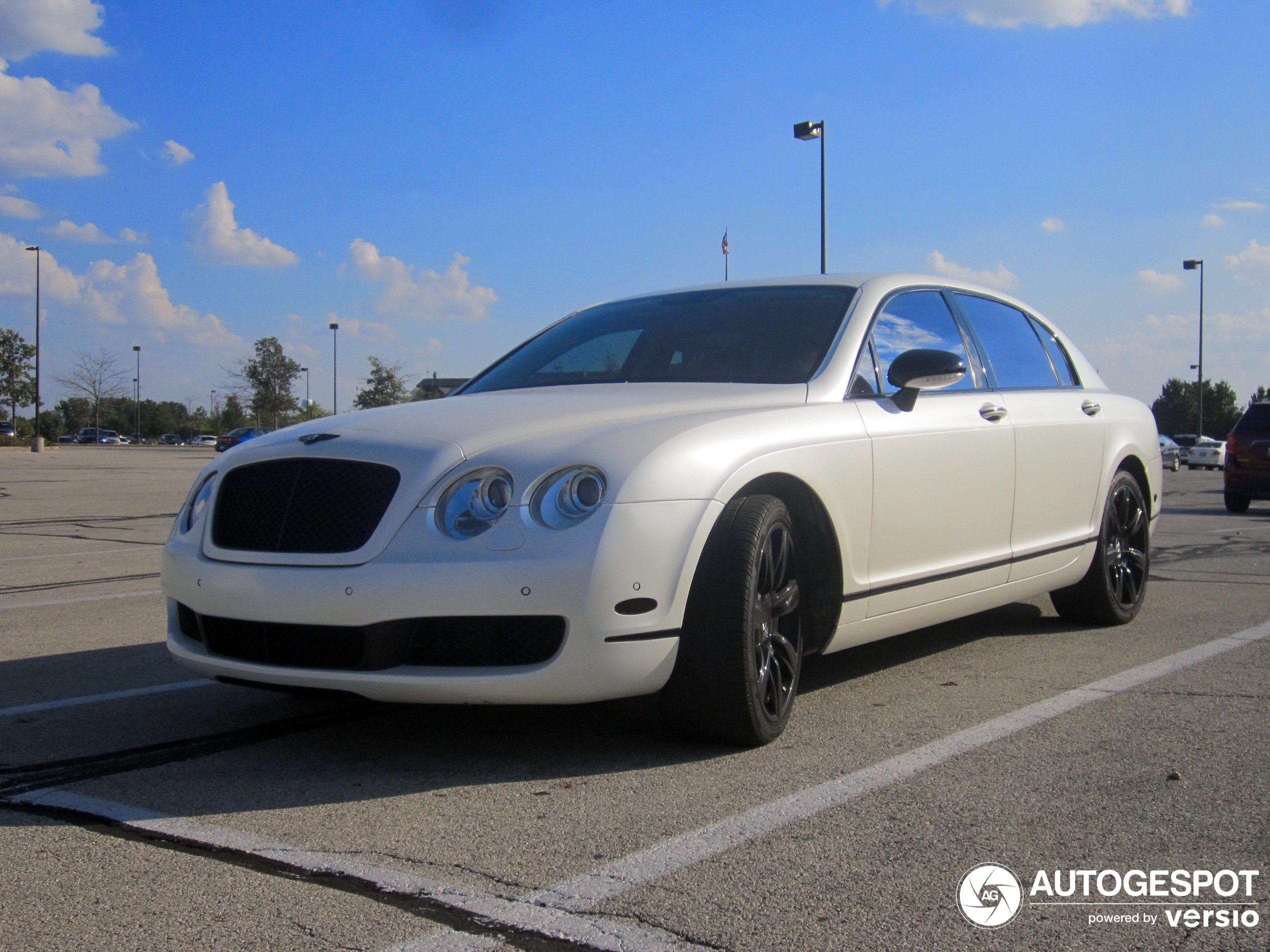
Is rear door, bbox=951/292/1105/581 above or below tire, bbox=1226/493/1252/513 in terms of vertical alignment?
above

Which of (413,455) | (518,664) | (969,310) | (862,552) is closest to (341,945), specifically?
(518,664)

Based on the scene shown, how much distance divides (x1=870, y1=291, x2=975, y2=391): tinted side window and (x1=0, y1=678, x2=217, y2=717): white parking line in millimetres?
2983

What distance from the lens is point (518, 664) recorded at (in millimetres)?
3361

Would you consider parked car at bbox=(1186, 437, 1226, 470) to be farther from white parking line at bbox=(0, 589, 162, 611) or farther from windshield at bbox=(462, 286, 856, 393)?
windshield at bbox=(462, 286, 856, 393)

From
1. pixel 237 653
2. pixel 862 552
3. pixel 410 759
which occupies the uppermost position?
pixel 862 552

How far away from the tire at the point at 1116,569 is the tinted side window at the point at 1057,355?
1.85 ft

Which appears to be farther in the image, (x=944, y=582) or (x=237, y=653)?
(x=944, y=582)

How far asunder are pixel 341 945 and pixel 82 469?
105 feet

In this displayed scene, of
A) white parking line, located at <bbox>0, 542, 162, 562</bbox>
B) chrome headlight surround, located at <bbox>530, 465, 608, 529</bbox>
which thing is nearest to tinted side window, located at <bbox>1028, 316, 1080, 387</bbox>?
chrome headlight surround, located at <bbox>530, 465, 608, 529</bbox>

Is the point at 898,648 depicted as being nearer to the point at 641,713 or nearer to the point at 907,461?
the point at 907,461

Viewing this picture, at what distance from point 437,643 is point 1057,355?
3.98 metres

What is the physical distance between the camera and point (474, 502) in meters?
3.42

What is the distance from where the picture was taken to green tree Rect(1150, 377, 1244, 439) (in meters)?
109

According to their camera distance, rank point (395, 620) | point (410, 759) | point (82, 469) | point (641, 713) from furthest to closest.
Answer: point (82, 469)
point (641, 713)
point (410, 759)
point (395, 620)
